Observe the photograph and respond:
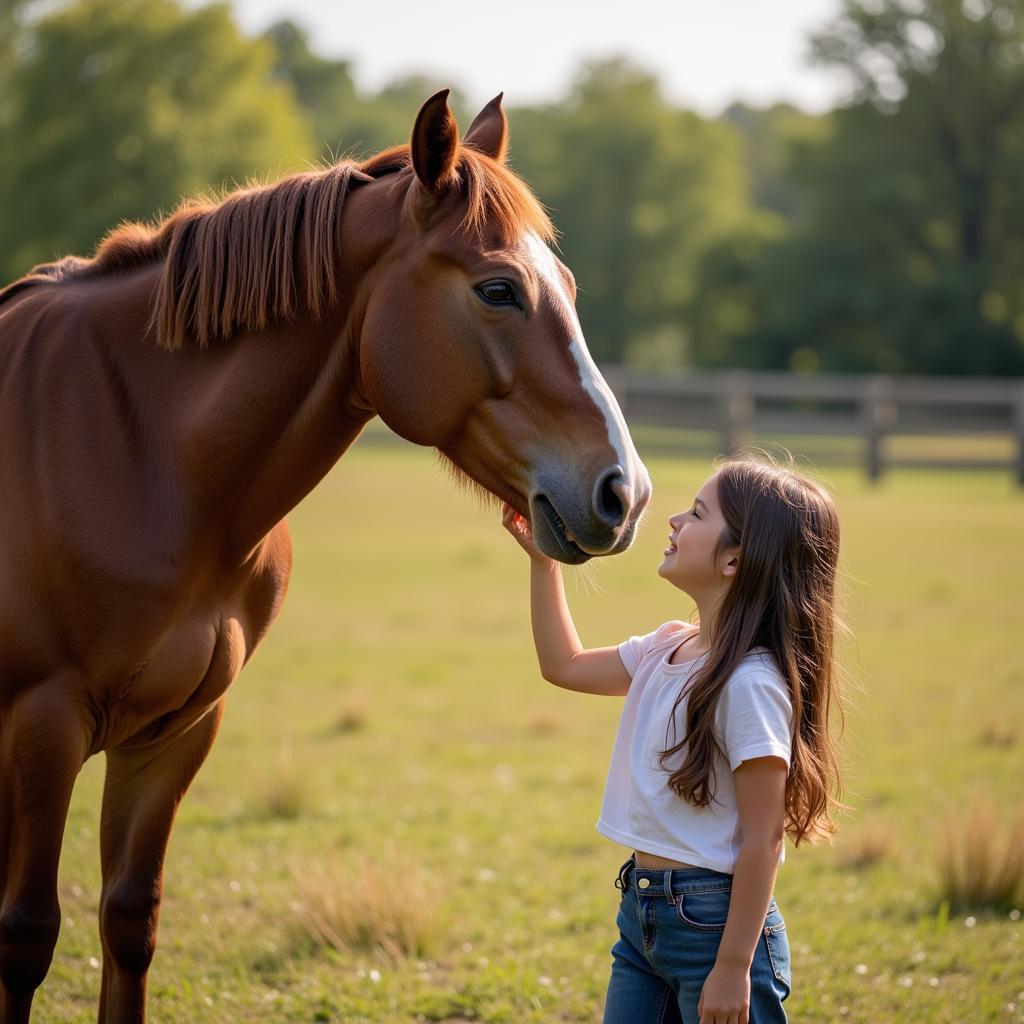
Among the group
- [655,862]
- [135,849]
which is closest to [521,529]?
[655,862]

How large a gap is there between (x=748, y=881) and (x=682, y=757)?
30cm

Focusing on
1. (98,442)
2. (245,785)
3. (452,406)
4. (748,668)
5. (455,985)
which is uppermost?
(452,406)

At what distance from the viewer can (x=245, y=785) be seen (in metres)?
6.13

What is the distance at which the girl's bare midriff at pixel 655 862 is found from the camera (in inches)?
96.3

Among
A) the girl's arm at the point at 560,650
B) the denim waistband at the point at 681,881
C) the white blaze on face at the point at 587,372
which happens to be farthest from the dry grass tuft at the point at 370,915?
the white blaze on face at the point at 587,372

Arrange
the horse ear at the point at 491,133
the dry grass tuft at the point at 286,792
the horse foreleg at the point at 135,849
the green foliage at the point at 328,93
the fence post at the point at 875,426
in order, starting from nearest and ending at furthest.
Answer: the horse ear at the point at 491,133
the horse foreleg at the point at 135,849
the dry grass tuft at the point at 286,792
the fence post at the point at 875,426
the green foliage at the point at 328,93

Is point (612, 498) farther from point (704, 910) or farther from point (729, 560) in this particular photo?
point (704, 910)

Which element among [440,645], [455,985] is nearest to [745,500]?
[455,985]

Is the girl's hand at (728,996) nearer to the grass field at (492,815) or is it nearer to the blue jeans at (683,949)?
the blue jeans at (683,949)

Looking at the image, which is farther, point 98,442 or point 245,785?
point 245,785

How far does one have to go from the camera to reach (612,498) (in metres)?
2.46

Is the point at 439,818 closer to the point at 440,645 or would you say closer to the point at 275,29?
the point at 440,645

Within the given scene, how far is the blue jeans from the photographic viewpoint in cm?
237

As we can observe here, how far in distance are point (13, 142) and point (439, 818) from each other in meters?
33.0
